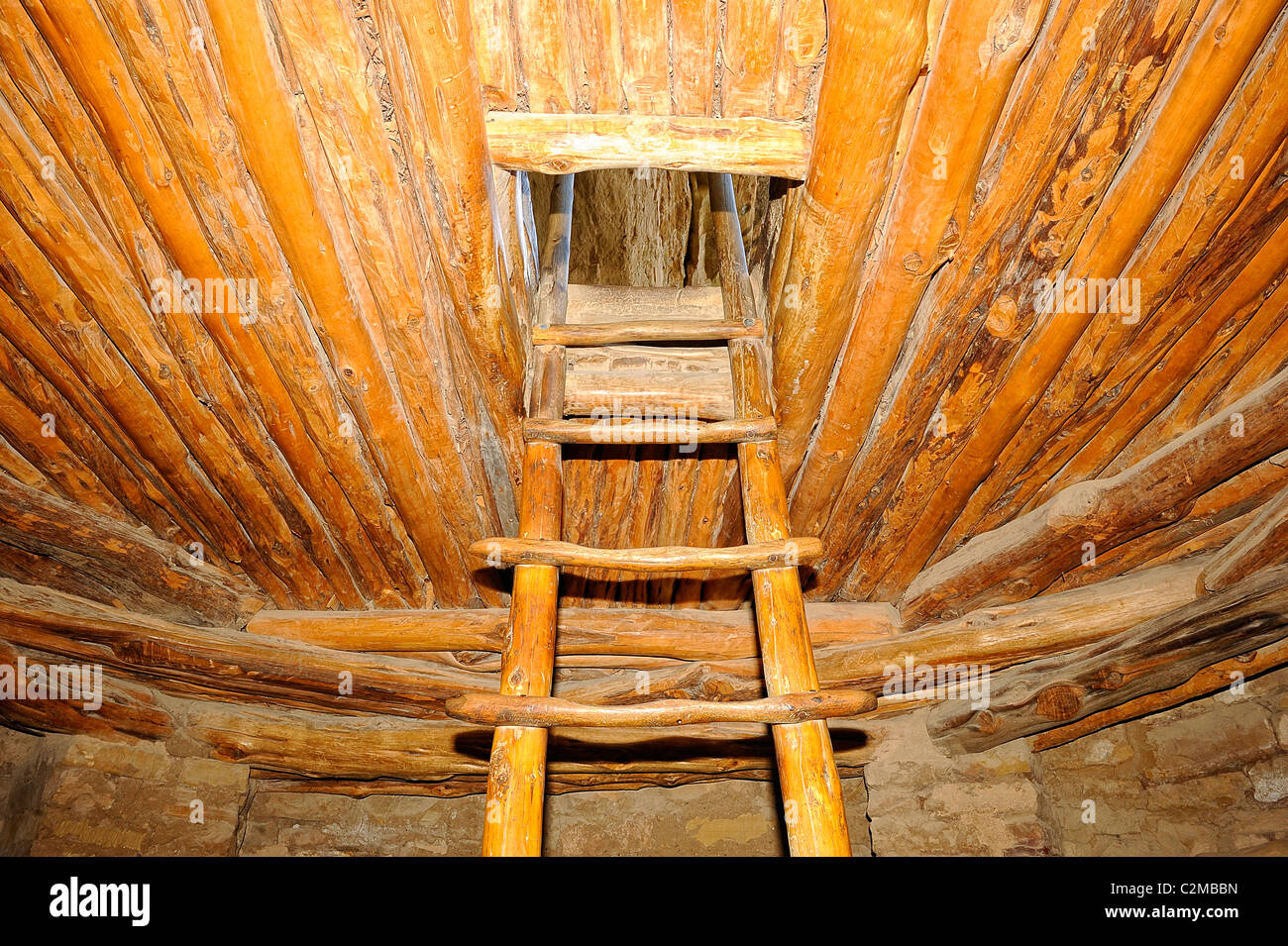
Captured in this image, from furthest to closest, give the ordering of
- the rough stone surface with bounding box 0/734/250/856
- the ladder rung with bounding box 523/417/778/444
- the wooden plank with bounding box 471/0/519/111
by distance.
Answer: the rough stone surface with bounding box 0/734/250/856 → the ladder rung with bounding box 523/417/778/444 → the wooden plank with bounding box 471/0/519/111

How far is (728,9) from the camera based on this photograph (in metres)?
1.94

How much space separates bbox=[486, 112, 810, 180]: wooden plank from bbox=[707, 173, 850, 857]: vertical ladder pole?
0.69 meters

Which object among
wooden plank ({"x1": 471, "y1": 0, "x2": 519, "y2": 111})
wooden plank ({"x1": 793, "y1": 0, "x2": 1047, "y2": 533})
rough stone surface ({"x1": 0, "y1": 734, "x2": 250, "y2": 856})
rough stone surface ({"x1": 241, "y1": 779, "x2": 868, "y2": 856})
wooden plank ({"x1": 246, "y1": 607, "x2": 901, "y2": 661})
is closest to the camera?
wooden plank ({"x1": 793, "y1": 0, "x2": 1047, "y2": 533})

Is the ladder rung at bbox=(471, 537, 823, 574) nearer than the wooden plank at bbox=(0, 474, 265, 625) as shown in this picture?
Yes

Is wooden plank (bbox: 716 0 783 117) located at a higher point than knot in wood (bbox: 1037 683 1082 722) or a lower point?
higher

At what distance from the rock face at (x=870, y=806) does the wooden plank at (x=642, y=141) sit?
2.38 m

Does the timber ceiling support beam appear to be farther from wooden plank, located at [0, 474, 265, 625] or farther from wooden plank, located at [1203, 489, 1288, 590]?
wooden plank, located at [0, 474, 265, 625]

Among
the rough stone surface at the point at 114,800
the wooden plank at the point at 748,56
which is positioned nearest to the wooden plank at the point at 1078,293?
the wooden plank at the point at 748,56

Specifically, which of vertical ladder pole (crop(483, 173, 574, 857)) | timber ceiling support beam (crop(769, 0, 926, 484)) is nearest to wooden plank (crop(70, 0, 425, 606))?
vertical ladder pole (crop(483, 173, 574, 857))

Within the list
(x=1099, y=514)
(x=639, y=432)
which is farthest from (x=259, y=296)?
(x=1099, y=514)

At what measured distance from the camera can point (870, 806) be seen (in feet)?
10.8

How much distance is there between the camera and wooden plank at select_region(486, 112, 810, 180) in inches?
83.3

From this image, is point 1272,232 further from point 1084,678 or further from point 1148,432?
point 1084,678
